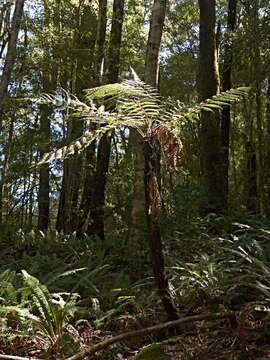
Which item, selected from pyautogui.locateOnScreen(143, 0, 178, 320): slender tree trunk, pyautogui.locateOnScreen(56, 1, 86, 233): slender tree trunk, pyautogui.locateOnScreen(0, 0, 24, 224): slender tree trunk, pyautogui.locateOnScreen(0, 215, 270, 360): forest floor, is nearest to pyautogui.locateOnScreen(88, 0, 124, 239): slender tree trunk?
pyautogui.locateOnScreen(56, 1, 86, 233): slender tree trunk

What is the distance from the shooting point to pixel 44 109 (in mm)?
15023

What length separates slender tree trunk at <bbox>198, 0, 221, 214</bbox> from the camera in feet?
28.6

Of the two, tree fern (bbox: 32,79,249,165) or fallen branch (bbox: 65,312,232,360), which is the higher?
tree fern (bbox: 32,79,249,165)

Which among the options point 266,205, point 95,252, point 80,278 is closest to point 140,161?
point 95,252

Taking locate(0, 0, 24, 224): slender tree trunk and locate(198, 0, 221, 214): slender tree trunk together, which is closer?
locate(198, 0, 221, 214): slender tree trunk

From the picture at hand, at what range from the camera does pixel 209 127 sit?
902cm

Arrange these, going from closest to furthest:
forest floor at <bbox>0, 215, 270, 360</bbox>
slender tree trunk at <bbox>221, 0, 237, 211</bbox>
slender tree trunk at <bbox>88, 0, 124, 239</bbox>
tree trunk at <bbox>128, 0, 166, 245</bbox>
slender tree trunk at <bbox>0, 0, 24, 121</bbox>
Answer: forest floor at <bbox>0, 215, 270, 360</bbox> < tree trunk at <bbox>128, 0, 166, 245</bbox> < slender tree trunk at <bbox>0, 0, 24, 121</bbox> < slender tree trunk at <bbox>88, 0, 124, 239</bbox> < slender tree trunk at <bbox>221, 0, 237, 211</bbox>

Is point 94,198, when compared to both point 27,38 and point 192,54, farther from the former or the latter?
point 192,54

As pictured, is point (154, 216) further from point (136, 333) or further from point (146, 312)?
point (146, 312)

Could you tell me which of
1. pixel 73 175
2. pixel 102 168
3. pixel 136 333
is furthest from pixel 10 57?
pixel 136 333

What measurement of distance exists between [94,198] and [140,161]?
12.3ft

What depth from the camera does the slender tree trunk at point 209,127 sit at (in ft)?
28.6

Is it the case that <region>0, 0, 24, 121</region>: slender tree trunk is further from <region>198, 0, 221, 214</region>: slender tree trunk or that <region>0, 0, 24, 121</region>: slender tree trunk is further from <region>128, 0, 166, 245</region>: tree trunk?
<region>198, 0, 221, 214</region>: slender tree trunk

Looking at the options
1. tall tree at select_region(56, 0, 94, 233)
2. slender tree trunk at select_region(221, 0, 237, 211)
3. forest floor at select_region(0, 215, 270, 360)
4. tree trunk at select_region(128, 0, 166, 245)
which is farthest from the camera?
slender tree trunk at select_region(221, 0, 237, 211)
